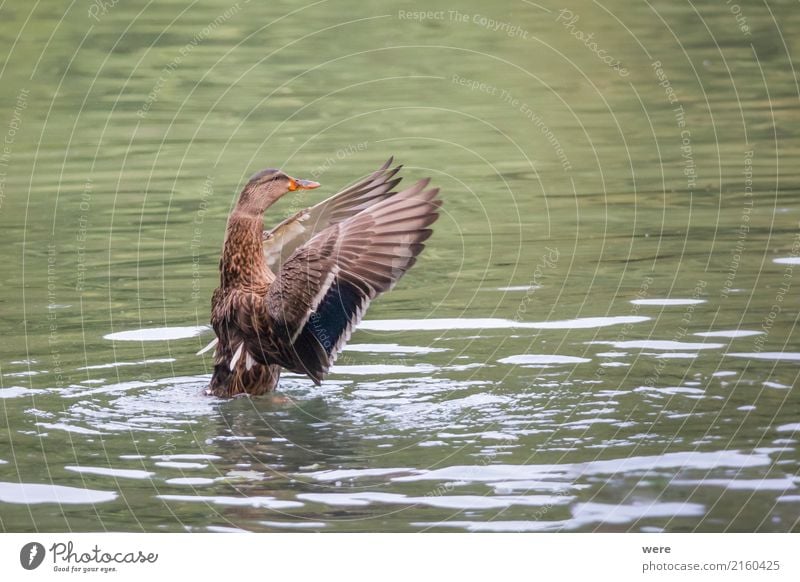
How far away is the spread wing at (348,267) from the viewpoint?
9039mm

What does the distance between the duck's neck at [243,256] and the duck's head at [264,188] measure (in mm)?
83

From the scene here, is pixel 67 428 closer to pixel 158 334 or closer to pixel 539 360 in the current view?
pixel 158 334

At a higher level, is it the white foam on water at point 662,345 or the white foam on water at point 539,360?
the white foam on water at point 662,345

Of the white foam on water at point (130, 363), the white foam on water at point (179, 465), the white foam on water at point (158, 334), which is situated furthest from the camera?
the white foam on water at point (158, 334)

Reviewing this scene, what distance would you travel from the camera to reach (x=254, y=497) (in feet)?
25.8

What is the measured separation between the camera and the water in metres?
7.89

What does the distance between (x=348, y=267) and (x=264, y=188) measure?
3.72 ft

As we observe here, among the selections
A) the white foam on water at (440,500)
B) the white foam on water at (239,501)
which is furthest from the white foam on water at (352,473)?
the white foam on water at (239,501)

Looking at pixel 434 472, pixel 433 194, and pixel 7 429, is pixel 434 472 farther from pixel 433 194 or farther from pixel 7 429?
pixel 7 429

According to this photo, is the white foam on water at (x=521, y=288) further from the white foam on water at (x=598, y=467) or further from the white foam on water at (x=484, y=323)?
the white foam on water at (x=598, y=467)

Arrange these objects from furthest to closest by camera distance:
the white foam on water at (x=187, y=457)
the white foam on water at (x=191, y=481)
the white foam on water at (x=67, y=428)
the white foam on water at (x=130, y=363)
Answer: the white foam on water at (x=130, y=363)
the white foam on water at (x=67, y=428)
the white foam on water at (x=187, y=457)
the white foam on water at (x=191, y=481)

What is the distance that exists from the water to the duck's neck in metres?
0.75

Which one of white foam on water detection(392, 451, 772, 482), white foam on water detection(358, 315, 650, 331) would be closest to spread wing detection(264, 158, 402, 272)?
white foam on water detection(358, 315, 650, 331)

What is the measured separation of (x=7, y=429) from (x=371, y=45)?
49.1ft
